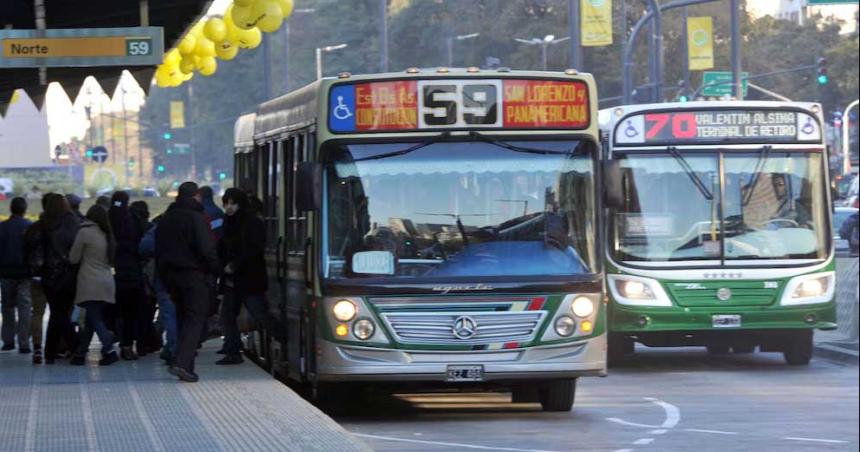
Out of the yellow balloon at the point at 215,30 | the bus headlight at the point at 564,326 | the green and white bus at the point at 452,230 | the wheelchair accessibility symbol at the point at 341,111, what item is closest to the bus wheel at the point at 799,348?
the green and white bus at the point at 452,230

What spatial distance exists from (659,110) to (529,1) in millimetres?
19080

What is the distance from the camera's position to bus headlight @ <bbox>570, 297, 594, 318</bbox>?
13.6 metres

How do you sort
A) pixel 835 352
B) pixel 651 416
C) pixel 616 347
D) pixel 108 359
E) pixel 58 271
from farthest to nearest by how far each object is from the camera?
pixel 835 352
pixel 616 347
pixel 58 271
pixel 108 359
pixel 651 416

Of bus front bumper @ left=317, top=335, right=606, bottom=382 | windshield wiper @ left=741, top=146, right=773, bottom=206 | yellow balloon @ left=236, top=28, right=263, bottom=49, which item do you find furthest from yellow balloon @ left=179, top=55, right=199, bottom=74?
bus front bumper @ left=317, top=335, right=606, bottom=382

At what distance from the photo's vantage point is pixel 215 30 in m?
21.3

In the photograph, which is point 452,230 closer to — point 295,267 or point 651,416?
point 295,267

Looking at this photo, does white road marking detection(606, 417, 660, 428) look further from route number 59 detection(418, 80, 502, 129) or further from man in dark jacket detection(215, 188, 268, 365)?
man in dark jacket detection(215, 188, 268, 365)

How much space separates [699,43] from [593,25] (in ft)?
24.5

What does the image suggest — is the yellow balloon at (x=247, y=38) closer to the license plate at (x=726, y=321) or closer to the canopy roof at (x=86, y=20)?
the canopy roof at (x=86, y=20)

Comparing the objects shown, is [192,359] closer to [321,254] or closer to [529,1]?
[321,254]

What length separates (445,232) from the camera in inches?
527

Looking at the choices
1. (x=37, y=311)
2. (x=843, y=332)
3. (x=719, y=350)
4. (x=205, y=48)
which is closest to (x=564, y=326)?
(x=37, y=311)

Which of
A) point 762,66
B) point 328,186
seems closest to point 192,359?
point 328,186

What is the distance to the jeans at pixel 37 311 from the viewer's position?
17.4 meters
